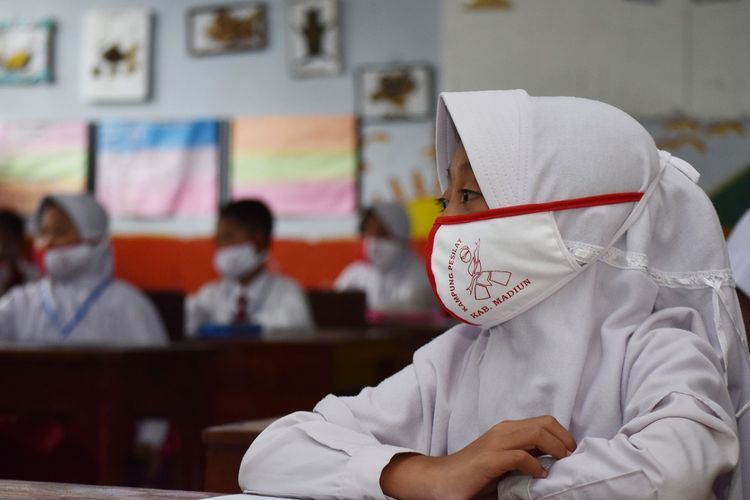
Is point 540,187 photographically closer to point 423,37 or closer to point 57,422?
point 57,422

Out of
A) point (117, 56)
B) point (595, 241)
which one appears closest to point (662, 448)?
point (595, 241)

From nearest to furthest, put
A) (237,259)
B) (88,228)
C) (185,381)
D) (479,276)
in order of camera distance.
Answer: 1. (479,276)
2. (185,381)
3. (88,228)
4. (237,259)

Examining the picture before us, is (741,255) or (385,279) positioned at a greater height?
(741,255)

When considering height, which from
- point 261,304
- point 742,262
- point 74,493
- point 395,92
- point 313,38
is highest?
point 313,38

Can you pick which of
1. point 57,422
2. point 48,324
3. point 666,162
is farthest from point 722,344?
point 48,324

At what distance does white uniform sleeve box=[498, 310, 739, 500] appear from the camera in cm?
100

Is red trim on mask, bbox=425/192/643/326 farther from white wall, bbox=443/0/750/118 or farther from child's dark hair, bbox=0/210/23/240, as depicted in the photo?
child's dark hair, bbox=0/210/23/240

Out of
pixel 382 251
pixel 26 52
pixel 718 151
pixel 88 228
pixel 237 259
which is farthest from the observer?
pixel 26 52

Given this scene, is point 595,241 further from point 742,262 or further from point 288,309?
point 288,309

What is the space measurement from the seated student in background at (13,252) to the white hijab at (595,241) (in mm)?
6043

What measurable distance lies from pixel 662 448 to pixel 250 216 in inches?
187

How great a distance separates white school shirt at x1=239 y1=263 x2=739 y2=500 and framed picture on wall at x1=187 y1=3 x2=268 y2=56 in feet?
22.3

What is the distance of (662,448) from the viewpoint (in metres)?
→ 1.01

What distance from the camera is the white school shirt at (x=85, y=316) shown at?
4.45 meters
